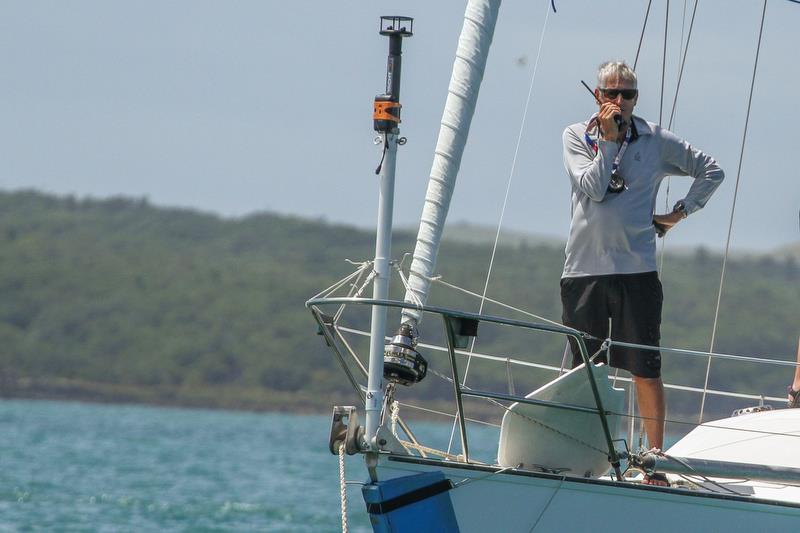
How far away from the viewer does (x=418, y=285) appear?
8.09m

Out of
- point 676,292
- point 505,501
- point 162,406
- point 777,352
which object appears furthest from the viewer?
point 676,292

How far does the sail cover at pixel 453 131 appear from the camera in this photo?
814cm

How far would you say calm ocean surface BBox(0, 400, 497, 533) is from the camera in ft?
62.8

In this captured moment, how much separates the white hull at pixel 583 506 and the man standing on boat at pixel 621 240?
0.73 meters

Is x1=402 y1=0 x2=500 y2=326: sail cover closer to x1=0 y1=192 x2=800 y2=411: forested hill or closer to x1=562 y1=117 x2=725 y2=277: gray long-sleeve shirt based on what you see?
x1=562 y1=117 x2=725 y2=277: gray long-sleeve shirt

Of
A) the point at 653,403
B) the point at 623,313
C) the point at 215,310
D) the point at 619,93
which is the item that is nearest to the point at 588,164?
the point at 619,93

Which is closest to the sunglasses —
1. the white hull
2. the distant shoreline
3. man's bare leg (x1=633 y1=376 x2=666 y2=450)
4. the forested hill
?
man's bare leg (x1=633 y1=376 x2=666 y2=450)

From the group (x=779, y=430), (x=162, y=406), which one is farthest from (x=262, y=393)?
(x=779, y=430)

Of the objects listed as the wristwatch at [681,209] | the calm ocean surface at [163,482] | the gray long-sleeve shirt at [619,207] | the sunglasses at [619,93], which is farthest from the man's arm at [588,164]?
the calm ocean surface at [163,482]

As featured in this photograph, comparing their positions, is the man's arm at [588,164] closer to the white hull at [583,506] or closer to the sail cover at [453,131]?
the sail cover at [453,131]

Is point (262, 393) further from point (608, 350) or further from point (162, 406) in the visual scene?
point (608, 350)

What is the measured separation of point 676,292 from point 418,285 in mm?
96162

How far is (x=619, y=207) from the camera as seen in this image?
7914mm

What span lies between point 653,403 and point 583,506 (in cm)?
94
